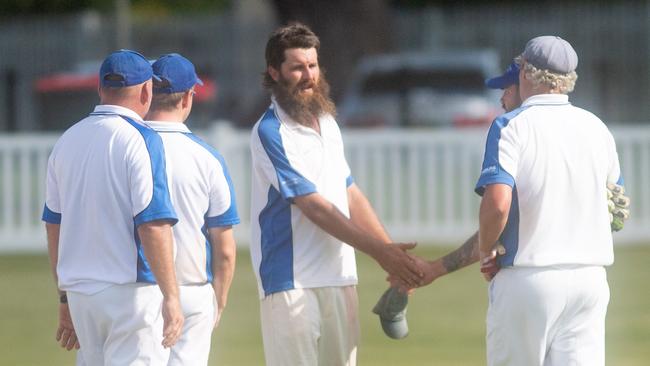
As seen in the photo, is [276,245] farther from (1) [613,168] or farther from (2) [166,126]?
(1) [613,168]

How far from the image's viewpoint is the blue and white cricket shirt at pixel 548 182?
18.2ft

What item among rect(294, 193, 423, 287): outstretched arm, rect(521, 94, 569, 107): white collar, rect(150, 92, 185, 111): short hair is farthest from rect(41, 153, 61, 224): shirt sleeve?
rect(521, 94, 569, 107): white collar

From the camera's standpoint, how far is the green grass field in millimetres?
9023

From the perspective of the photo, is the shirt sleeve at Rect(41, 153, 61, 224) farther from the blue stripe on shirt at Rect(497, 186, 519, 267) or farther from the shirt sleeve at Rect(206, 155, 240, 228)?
the blue stripe on shirt at Rect(497, 186, 519, 267)

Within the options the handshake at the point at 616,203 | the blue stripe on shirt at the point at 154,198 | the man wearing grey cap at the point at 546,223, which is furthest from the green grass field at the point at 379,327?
the blue stripe on shirt at the point at 154,198

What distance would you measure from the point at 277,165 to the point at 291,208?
0.61 ft

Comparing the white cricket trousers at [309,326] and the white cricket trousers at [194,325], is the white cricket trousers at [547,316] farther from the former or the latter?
the white cricket trousers at [194,325]

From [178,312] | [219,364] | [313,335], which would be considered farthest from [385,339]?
[178,312]

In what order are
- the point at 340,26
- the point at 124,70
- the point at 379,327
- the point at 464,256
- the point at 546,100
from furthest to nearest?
the point at 340,26 < the point at 379,327 < the point at 464,256 < the point at 546,100 < the point at 124,70

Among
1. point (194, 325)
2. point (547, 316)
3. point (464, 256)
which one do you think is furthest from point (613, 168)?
point (194, 325)

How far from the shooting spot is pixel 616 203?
5883 mm

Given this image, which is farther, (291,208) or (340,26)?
(340,26)

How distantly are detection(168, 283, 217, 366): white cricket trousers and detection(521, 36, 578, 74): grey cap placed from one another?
1.60 metres

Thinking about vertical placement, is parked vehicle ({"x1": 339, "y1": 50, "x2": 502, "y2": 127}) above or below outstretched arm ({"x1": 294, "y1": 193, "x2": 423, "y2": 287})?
below
